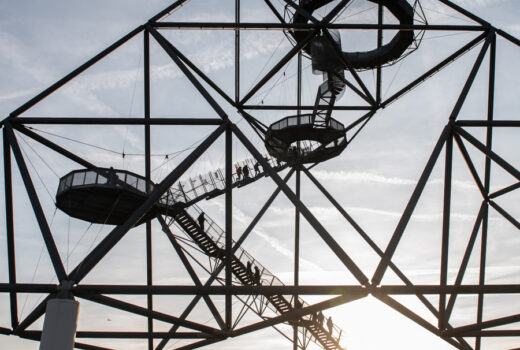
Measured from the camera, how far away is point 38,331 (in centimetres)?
2092

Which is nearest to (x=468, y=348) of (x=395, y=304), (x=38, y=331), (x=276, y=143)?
(x=395, y=304)

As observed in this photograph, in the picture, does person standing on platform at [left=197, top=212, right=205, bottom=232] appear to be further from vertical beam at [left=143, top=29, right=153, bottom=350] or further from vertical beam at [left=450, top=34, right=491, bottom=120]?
vertical beam at [left=450, top=34, right=491, bottom=120]

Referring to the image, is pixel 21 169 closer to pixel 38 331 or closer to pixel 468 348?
pixel 38 331

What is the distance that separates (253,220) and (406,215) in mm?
6559

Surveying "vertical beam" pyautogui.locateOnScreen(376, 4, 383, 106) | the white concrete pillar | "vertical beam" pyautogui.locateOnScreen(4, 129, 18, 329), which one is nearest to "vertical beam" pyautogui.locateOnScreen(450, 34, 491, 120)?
"vertical beam" pyautogui.locateOnScreen(376, 4, 383, 106)

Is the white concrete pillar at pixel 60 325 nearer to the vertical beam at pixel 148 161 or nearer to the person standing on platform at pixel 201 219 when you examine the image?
the vertical beam at pixel 148 161

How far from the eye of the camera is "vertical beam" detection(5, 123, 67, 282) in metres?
16.5

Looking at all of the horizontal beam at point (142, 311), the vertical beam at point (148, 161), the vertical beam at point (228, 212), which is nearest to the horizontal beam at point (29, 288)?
the horizontal beam at point (142, 311)

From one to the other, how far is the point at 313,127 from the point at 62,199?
8189 mm

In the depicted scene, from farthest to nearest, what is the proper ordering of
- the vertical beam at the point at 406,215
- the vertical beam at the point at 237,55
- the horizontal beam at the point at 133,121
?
the vertical beam at the point at 237,55, the horizontal beam at the point at 133,121, the vertical beam at the point at 406,215

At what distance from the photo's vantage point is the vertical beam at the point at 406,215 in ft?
57.2

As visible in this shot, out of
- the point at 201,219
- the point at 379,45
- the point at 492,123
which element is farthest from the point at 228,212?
the point at 379,45

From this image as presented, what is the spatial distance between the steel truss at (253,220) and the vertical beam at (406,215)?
0.03 m

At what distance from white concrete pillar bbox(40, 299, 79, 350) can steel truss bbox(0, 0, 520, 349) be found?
75 cm
